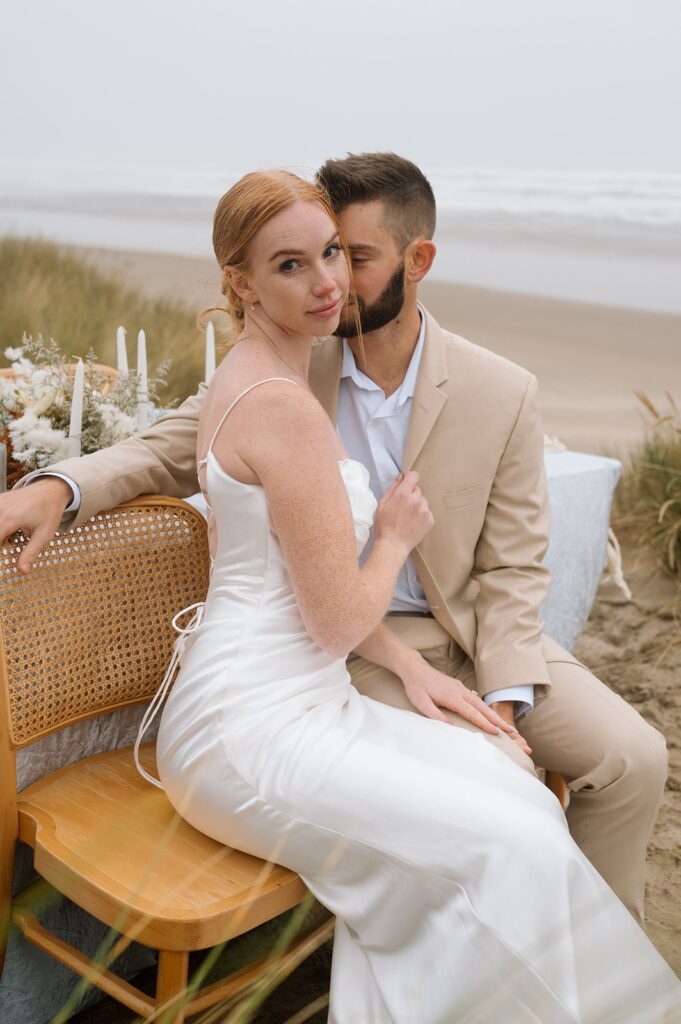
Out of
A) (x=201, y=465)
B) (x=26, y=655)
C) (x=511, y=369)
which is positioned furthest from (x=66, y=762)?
(x=511, y=369)

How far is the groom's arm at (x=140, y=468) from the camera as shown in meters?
1.83

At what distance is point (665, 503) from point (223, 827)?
3.34 metres

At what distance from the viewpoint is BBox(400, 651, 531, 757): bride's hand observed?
1.87 metres

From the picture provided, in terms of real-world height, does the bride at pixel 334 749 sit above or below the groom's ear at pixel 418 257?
below

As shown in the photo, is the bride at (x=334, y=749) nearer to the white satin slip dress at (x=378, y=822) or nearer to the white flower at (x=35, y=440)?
the white satin slip dress at (x=378, y=822)

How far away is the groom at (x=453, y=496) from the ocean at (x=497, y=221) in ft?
18.6

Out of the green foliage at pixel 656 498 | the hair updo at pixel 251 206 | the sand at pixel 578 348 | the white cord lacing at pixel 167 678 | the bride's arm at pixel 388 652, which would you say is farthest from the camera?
the sand at pixel 578 348

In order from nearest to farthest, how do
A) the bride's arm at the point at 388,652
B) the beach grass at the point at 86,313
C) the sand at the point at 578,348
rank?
the bride's arm at the point at 388,652 < the beach grass at the point at 86,313 < the sand at the point at 578,348

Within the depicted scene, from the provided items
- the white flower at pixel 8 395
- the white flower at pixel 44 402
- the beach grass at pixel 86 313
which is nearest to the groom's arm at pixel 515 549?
the white flower at pixel 44 402

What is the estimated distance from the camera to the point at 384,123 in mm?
7742

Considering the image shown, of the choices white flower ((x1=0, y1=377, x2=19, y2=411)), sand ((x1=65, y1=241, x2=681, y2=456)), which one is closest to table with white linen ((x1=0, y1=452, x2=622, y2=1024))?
white flower ((x1=0, y1=377, x2=19, y2=411))

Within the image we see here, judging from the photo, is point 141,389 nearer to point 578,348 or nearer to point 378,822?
point 378,822

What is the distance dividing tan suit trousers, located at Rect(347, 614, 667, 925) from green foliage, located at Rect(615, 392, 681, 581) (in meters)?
2.59

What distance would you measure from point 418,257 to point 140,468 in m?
0.65
